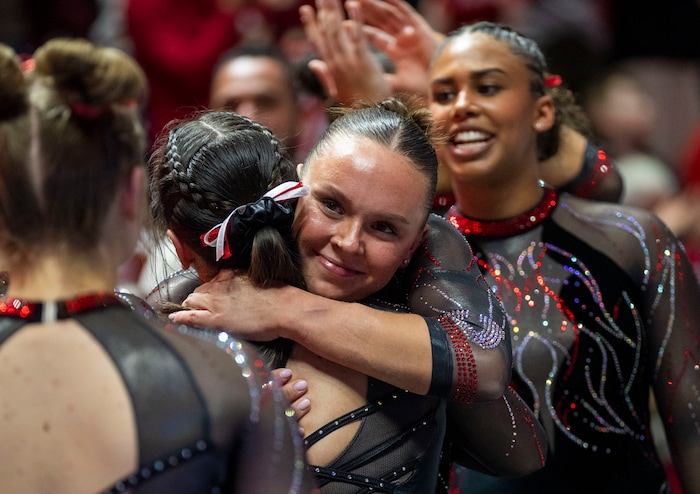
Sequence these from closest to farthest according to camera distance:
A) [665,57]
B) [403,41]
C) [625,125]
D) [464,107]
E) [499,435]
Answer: [499,435]
[464,107]
[403,41]
[625,125]
[665,57]

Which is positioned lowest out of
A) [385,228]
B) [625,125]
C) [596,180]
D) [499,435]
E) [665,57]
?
[625,125]

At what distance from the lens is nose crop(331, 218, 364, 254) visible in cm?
169

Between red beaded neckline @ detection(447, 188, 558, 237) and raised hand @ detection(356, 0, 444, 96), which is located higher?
raised hand @ detection(356, 0, 444, 96)

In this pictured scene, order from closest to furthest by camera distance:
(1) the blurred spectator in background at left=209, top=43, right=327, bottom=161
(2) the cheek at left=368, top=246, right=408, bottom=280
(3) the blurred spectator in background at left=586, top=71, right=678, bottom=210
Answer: (2) the cheek at left=368, top=246, right=408, bottom=280
(1) the blurred spectator in background at left=209, top=43, right=327, bottom=161
(3) the blurred spectator in background at left=586, top=71, right=678, bottom=210

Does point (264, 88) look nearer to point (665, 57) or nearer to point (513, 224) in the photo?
point (513, 224)

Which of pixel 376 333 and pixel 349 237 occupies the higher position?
pixel 349 237

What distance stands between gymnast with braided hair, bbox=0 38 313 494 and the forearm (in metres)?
0.31

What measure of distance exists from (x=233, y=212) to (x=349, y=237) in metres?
0.20

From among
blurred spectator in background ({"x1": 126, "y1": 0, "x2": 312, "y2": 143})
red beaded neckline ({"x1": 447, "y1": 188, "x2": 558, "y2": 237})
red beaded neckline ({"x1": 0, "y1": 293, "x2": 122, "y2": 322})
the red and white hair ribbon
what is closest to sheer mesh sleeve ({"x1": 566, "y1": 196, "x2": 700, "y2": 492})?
red beaded neckline ({"x1": 447, "y1": 188, "x2": 558, "y2": 237})

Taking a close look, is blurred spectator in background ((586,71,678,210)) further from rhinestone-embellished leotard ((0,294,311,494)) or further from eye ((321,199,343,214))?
rhinestone-embellished leotard ((0,294,311,494))

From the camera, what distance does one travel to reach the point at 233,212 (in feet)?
5.32

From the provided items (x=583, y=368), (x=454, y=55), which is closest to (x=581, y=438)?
(x=583, y=368)

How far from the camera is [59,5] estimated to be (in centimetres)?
470

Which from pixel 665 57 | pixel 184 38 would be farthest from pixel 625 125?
pixel 184 38
